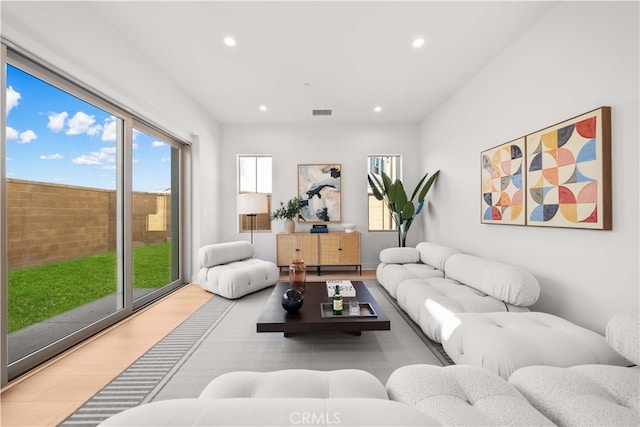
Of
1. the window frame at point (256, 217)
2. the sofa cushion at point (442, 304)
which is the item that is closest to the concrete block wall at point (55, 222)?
the window frame at point (256, 217)

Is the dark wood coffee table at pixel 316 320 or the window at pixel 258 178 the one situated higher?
the window at pixel 258 178

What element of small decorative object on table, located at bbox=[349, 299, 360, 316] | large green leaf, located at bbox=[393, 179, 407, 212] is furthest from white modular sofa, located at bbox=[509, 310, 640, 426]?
large green leaf, located at bbox=[393, 179, 407, 212]

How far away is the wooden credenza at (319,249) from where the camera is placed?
4605 millimetres

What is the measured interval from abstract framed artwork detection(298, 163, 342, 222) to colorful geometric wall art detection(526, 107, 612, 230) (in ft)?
9.92

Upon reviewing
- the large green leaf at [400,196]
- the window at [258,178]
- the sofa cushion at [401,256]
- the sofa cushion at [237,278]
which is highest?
the window at [258,178]

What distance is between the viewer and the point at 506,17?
89.4 inches

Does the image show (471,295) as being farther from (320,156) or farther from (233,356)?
(320,156)

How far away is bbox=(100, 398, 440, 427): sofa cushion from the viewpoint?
59 centimetres

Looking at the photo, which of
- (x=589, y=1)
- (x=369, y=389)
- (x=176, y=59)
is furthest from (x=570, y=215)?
(x=176, y=59)

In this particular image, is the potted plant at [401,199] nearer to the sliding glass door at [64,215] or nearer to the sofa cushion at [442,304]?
the sofa cushion at [442,304]

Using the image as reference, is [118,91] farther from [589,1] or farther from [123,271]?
[589,1]

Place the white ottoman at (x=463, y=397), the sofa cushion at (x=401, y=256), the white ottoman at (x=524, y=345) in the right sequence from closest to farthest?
the white ottoman at (x=463, y=397)
the white ottoman at (x=524, y=345)
the sofa cushion at (x=401, y=256)

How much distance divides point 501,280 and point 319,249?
2.88 m

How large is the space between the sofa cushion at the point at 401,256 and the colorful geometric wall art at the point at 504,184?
1.06m
